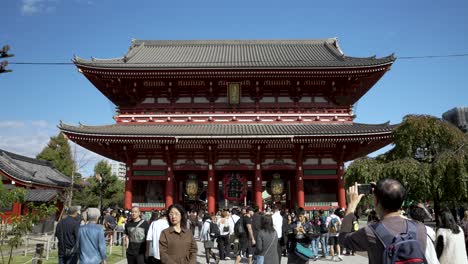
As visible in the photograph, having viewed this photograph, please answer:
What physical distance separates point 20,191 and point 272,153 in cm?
1447

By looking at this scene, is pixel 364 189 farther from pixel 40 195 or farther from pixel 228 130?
pixel 40 195

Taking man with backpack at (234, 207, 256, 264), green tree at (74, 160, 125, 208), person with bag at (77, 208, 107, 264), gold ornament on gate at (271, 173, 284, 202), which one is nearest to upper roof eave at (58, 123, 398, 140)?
gold ornament on gate at (271, 173, 284, 202)

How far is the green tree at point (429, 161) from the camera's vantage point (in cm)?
1881

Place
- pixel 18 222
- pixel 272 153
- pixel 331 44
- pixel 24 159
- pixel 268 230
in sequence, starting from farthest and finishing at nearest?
1. pixel 24 159
2. pixel 331 44
3. pixel 272 153
4. pixel 18 222
5. pixel 268 230

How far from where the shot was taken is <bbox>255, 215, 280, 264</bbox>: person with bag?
7.78 m

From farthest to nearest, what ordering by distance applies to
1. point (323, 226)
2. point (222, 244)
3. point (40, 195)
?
1. point (40, 195)
2. point (323, 226)
3. point (222, 244)

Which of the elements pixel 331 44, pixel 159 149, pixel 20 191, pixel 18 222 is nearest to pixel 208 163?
pixel 159 149

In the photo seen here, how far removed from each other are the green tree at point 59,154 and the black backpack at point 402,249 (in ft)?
184

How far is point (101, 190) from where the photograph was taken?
150 ft

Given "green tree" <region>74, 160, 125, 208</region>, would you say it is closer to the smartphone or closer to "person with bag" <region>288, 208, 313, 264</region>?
"person with bag" <region>288, 208, 313, 264</region>

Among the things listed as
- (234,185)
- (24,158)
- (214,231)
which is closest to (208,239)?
(214,231)

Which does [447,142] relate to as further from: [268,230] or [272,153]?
[268,230]

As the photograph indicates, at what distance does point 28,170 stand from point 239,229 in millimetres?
25631

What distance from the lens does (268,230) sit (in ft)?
25.8
